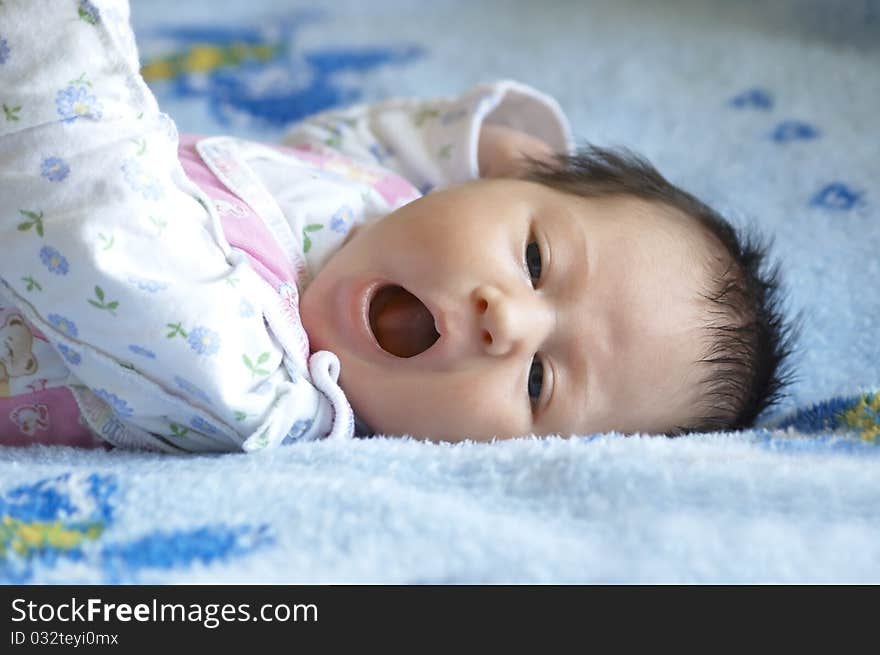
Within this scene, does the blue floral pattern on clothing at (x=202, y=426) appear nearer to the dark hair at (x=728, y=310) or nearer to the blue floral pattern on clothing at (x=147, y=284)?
the blue floral pattern on clothing at (x=147, y=284)

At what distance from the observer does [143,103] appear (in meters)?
1.09

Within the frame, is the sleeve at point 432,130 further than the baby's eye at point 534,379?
Yes

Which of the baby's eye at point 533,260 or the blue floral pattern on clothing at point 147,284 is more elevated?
the baby's eye at point 533,260

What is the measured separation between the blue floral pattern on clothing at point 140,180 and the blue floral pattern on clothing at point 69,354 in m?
0.17

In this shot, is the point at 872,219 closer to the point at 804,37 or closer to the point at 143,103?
the point at 804,37

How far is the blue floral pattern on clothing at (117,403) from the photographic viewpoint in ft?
3.47

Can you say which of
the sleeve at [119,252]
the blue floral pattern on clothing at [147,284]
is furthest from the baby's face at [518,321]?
the blue floral pattern on clothing at [147,284]

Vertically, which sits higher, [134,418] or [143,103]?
[143,103]

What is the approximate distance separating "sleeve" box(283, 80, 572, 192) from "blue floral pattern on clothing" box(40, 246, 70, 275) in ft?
2.23

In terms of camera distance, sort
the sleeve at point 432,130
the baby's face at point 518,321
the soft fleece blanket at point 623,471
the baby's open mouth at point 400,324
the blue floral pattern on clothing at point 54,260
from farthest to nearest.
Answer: the sleeve at point 432,130 < the baby's open mouth at point 400,324 < the baby's face at point 518,321 < the blue floral pattern on clothing at point 54,260 < the soft fleece blanket at point 623,471

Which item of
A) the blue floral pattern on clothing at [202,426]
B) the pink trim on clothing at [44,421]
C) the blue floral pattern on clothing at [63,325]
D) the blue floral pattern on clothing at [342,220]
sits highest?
the blue floral pattern on clothing at [342,220]

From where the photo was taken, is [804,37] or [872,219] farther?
[804,37]
